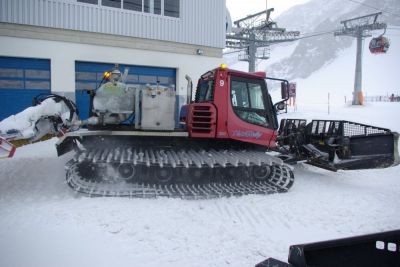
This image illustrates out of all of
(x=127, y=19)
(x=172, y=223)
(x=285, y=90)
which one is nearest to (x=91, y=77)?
A: (x=127, y=19)

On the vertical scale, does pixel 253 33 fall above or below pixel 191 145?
above

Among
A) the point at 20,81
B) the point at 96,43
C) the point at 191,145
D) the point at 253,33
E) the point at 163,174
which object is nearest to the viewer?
the point at 163,174

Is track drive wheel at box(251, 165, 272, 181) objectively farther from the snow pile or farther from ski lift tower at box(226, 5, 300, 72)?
ski lift tower at box(226, 5, 300, 72)

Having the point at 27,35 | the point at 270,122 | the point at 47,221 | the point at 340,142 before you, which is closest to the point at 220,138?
the point at 270,122

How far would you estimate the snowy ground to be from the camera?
383 cm

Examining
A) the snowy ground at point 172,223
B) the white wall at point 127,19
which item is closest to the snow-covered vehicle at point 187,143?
the snowy ground at point 172,223

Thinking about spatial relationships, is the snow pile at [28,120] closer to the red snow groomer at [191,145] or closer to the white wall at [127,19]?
the red snow groomer at [191,145]

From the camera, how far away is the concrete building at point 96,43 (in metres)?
10.8

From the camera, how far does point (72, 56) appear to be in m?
11.4

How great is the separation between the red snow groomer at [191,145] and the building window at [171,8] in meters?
6.72

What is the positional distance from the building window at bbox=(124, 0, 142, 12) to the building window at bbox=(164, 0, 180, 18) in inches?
39.3

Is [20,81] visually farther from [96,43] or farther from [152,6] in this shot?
[152,6]

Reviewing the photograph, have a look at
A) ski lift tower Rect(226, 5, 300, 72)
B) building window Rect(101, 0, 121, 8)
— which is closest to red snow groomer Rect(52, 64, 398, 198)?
building window Rect(101, 0, 121, 8)

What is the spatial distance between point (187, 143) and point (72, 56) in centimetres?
664
